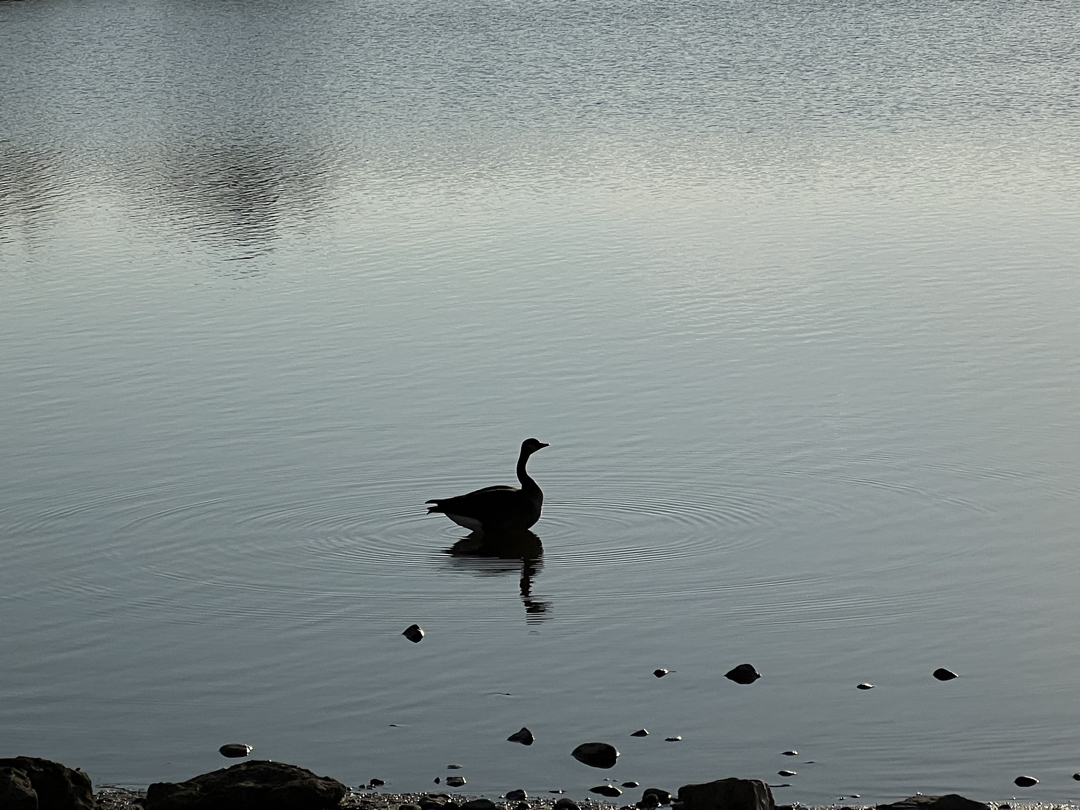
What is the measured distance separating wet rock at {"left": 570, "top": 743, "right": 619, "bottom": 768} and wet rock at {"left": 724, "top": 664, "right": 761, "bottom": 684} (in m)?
1.57

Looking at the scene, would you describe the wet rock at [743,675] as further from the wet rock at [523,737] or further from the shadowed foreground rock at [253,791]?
the shadowed foreground rock at [253,791]

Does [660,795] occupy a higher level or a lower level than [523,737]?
lower

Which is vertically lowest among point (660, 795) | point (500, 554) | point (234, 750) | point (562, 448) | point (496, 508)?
point (660, 795)

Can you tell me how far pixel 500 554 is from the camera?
1438cm

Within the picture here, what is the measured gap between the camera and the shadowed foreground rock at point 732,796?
27.0 ft

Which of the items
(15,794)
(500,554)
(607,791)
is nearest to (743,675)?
(607,791)

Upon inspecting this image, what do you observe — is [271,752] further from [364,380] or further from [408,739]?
[364,380]

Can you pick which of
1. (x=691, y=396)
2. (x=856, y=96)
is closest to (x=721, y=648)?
(x=691, y=396)

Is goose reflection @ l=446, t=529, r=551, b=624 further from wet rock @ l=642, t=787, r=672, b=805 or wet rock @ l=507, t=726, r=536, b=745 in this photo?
wet rock @ l=642, t=787, r=672, b=805

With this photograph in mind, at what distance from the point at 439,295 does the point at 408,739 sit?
47.5 ft

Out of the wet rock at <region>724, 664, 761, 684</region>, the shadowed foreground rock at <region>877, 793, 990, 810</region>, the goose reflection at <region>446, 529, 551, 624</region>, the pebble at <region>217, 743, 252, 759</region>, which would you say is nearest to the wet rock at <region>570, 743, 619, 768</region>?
the wet rock at <region>724, 664, 761, 684</region>

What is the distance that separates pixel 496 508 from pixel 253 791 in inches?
227

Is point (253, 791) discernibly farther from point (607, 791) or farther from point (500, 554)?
point (500, 554)

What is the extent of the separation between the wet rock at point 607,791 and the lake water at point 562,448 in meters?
0.21
